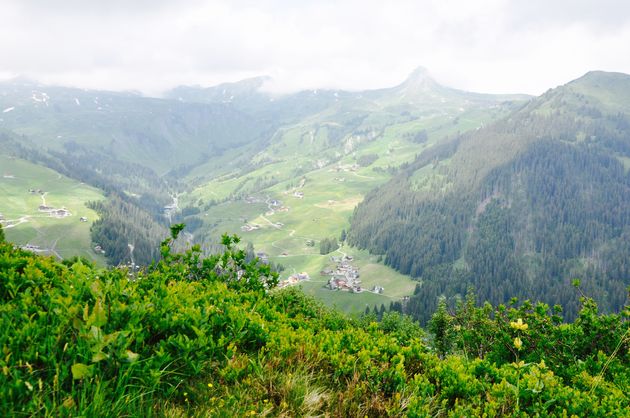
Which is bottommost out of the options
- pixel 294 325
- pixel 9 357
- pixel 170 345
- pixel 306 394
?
pixel 294 325

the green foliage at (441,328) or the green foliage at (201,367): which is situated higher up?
the green foliage at (201,367)

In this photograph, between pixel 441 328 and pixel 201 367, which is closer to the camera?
pixel 201 367

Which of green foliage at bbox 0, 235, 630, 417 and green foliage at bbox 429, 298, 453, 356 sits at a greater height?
green foliage at bbox 0, 235, 630, 417

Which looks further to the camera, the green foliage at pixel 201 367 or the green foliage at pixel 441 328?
the green foliage at pixel 441 328

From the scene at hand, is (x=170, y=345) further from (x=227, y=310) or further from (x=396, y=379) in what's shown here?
(x=396, y=379)

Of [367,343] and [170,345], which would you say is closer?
[170,345]

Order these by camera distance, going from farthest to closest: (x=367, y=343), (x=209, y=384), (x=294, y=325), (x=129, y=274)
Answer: (x=129, y=274) < (x=294, y=325) < (x=367, y=343) < (x=209, y=384)

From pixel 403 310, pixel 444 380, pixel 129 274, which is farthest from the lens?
pixel 403 310

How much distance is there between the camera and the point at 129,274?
381 inches

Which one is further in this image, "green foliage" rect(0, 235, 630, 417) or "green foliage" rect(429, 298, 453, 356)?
"green foliage" rect(429, 298, 453, 356)

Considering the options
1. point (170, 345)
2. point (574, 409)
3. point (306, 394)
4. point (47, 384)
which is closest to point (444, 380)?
point (574, 409)

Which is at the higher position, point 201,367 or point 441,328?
point 201,367

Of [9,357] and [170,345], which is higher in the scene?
[9,357]

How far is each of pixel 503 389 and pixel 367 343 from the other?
8.07ft
